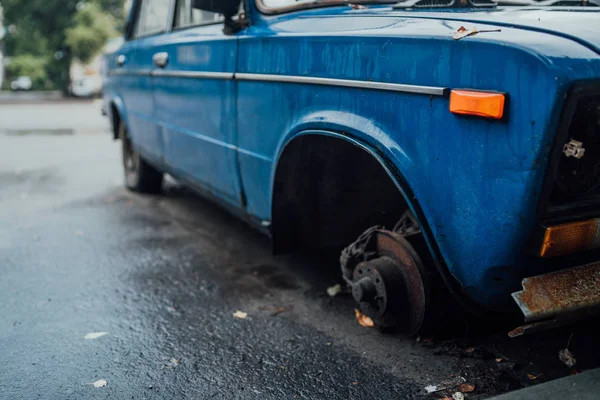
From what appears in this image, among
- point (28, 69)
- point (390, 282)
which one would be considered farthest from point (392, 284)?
point (28, 69)

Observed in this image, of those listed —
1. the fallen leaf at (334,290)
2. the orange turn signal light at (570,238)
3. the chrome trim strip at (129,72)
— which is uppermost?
the chrome trim strip at (129,72)

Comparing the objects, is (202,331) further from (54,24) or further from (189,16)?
(54,24)

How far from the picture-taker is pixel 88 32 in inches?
1225

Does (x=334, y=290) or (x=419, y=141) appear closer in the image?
(x=419, y=141)

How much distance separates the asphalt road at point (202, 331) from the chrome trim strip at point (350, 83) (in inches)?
48.4

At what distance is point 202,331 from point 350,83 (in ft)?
4.90

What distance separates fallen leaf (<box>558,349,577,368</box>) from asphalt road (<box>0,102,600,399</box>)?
0.08 ft

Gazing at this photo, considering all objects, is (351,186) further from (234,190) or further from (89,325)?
(89,325)

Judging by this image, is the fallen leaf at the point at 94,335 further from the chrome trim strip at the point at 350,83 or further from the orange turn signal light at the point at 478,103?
the orange turn signal light at the point at 478,103

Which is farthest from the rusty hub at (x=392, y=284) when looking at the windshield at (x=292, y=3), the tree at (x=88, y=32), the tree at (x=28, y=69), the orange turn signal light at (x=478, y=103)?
the tree at (x=28, y=69)

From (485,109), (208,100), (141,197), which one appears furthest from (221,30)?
(141,197)

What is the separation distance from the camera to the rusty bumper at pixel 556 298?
6.93 ft

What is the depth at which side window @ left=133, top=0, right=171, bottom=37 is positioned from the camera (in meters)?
4.86

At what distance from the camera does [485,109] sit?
2.02 meters
